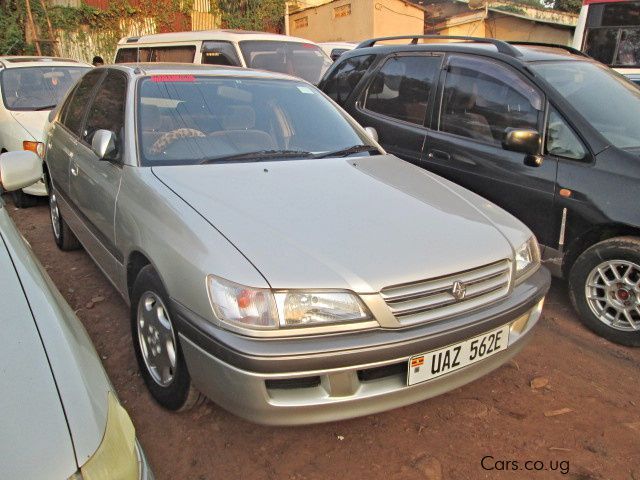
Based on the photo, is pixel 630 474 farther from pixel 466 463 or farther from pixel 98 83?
pixel 98 83

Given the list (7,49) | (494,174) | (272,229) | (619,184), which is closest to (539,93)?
(494,174)

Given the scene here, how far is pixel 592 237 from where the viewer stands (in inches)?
130

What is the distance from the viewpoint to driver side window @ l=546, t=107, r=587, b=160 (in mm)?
3334

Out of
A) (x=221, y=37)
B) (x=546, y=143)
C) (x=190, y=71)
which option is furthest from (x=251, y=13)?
(x=546, y=143)

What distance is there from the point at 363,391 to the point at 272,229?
740mm

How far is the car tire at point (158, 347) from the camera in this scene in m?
2.27

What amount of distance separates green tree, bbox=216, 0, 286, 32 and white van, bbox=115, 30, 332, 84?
12.7m

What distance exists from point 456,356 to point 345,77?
11.8 ft

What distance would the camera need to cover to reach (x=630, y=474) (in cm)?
218

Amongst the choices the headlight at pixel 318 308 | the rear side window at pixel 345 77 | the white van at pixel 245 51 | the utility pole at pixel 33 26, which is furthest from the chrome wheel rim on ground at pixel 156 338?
the utility pole at pixel 33 26

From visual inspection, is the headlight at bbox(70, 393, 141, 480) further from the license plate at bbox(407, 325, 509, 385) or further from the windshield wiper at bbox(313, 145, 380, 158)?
the windshield wiper at bbox(313, 145, 380, 158)

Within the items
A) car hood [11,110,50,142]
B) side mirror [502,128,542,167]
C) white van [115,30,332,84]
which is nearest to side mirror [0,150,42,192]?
side mirror [502,128,542,167]

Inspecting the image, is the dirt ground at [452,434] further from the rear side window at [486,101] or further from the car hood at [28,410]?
the rear side window at [486,101]

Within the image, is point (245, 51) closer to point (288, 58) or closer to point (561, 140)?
Result: point (288, 58)
